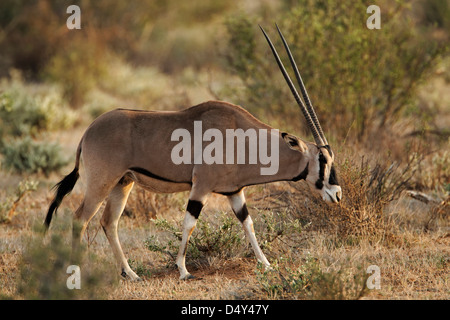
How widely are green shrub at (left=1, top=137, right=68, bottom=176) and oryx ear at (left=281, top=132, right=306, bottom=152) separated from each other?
600 centimetres

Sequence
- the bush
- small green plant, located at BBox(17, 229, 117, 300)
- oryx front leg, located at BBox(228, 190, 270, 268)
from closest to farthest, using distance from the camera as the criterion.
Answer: small green plant, located at BBox(17, 229, 117, 300) → oryx front leg, located at BBox(228, 190, 270, 268) → the bush

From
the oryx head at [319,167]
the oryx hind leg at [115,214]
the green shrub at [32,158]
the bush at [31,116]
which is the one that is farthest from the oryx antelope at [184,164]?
the bush at [31,116]

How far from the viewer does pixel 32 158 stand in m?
10.8

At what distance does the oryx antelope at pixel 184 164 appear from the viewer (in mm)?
6047

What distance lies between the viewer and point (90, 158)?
6211 mm

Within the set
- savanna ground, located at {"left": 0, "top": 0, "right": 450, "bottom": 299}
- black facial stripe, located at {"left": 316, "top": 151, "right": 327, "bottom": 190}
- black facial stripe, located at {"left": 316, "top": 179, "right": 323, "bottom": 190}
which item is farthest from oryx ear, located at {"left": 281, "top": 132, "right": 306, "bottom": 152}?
savanna ground, located at {"left": 0, "top": 0, "right": 450, "bottom": 299}

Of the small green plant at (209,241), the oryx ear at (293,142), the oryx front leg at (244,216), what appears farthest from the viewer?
the small green plant at (209,241)

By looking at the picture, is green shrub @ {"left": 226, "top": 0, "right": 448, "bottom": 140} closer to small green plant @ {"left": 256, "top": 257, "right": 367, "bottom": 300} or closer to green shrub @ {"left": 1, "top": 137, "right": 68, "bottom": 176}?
green shrub @ {"left": 1, "top": 137, "right": 68, "bottom": 176}

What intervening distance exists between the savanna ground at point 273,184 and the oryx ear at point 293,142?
0.88 meters

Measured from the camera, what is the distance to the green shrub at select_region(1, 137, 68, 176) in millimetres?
10820

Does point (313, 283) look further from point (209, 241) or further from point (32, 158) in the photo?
point (32, 158)

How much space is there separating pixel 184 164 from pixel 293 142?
105 cm

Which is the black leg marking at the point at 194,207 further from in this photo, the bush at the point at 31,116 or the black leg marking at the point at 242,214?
the bush at the point at 31,116

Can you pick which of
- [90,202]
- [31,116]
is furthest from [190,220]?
[31,116]
